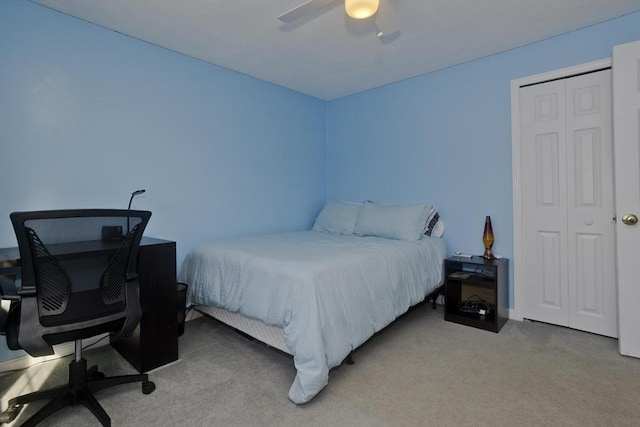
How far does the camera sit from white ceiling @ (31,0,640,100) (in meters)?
2.16

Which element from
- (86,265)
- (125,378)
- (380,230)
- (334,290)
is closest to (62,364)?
(125,378)

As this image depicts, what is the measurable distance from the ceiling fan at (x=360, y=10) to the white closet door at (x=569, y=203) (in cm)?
156

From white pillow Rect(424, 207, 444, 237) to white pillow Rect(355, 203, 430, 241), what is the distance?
0.51 ft

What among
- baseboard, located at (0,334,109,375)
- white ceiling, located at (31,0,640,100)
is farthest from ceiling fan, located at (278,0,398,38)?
baseboard, located at (0,334,109,375)

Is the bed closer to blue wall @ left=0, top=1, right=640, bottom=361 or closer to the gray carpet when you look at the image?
the gray carpet

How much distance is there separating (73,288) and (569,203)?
3395mm

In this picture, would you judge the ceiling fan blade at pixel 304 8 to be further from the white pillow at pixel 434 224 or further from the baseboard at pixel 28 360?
the baseboard at pixel 28 360

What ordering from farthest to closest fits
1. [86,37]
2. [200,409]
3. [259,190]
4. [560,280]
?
[259,190], [560,280], [86,37], [200,409]

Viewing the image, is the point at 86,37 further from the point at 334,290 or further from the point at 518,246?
the point at 518,246

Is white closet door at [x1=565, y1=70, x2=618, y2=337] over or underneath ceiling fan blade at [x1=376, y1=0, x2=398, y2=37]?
underneath

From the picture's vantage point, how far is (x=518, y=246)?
9.16 ft

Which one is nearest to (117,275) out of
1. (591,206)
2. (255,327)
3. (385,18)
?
(255,327)

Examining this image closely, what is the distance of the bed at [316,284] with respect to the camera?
1700 mm

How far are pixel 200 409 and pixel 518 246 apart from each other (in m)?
2.73
